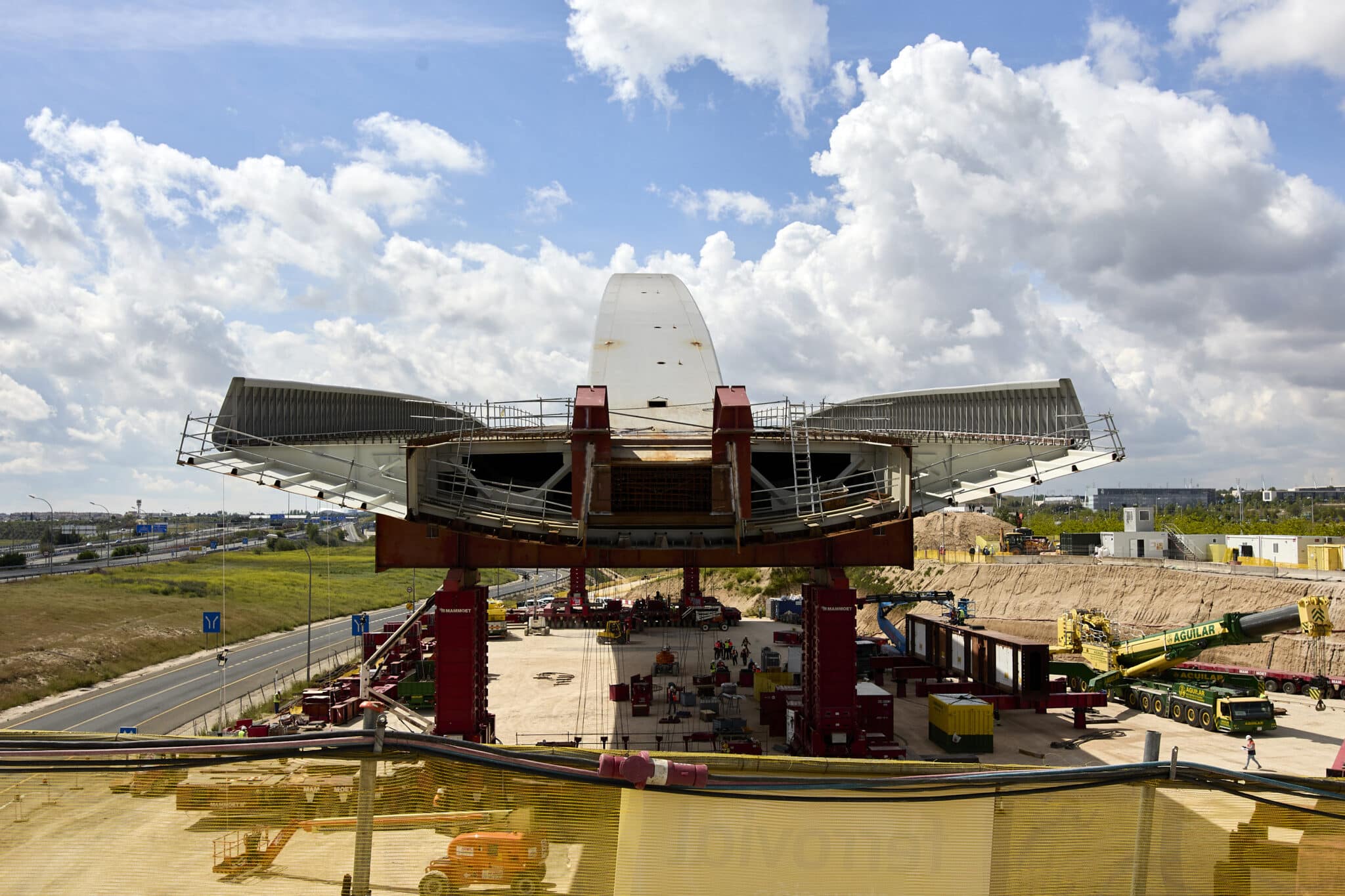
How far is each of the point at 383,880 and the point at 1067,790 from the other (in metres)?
4.58

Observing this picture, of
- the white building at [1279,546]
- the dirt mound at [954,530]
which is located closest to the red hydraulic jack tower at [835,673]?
the white building at [1279,546]

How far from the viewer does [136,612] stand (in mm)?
61344

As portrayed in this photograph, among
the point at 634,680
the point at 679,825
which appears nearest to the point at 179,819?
the point at 679,825

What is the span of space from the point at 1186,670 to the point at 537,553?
30743mm

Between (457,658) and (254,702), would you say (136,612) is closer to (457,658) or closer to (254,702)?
(254,702)

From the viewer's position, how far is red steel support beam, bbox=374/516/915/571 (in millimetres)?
23688

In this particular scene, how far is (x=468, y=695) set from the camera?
24.4 metres

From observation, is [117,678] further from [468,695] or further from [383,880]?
[383,880]

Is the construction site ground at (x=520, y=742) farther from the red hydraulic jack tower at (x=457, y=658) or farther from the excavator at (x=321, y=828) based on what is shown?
the red hydraulic jack tower at (x=457, y=658)

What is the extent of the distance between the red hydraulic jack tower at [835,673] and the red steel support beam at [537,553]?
4.03 feet

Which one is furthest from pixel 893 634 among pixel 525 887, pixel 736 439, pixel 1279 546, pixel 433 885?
pixel 433 885

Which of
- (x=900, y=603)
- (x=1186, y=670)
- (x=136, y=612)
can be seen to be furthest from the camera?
(x=136, y=612)

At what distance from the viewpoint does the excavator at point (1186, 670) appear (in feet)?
95.0

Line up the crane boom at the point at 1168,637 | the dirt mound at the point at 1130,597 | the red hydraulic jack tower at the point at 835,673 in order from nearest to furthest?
the red hydraulic jack tower at the point at 835,673 → the crane boom at the point at 1168,637 → the dirt mound at the point at 1130,597
